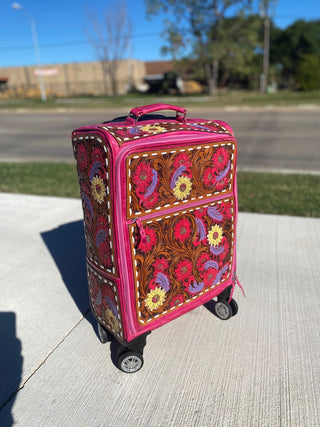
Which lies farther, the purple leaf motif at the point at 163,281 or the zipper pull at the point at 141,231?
the purple leaf motif at the point at 163,281

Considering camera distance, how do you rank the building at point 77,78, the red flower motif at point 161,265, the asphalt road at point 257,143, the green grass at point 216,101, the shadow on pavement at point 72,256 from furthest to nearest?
1. the building at point 77,78
2. the green grass at point 216,101
3. the asphalt road at point 257,143
4. the shadow on pavement at point 72,256
5. the red flower motif at point 161,265

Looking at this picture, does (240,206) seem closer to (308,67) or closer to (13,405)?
(13,405)

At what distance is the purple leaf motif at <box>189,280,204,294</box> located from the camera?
6.48 ft

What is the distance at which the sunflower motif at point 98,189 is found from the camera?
1604mm

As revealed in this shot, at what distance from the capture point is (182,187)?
69.0 inches

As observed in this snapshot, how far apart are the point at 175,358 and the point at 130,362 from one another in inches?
10.6

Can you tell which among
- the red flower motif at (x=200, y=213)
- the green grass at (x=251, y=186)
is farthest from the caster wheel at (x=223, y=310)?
the green grass at (x=251, y=186)

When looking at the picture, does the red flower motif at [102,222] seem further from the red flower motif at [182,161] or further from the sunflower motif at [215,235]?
the sunflower motif at [215,235]

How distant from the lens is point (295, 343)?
203 cm

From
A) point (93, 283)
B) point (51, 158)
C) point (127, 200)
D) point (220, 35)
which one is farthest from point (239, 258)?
point (220, 35)

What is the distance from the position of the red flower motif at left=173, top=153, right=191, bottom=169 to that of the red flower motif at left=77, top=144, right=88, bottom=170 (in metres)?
0.44

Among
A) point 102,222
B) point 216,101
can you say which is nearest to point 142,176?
point 102,222

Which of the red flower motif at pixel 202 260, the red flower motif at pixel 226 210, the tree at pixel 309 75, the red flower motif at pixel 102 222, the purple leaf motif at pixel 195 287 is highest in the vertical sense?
the tree at pixel 309 75

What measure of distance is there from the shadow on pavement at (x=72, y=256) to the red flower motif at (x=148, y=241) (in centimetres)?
93
